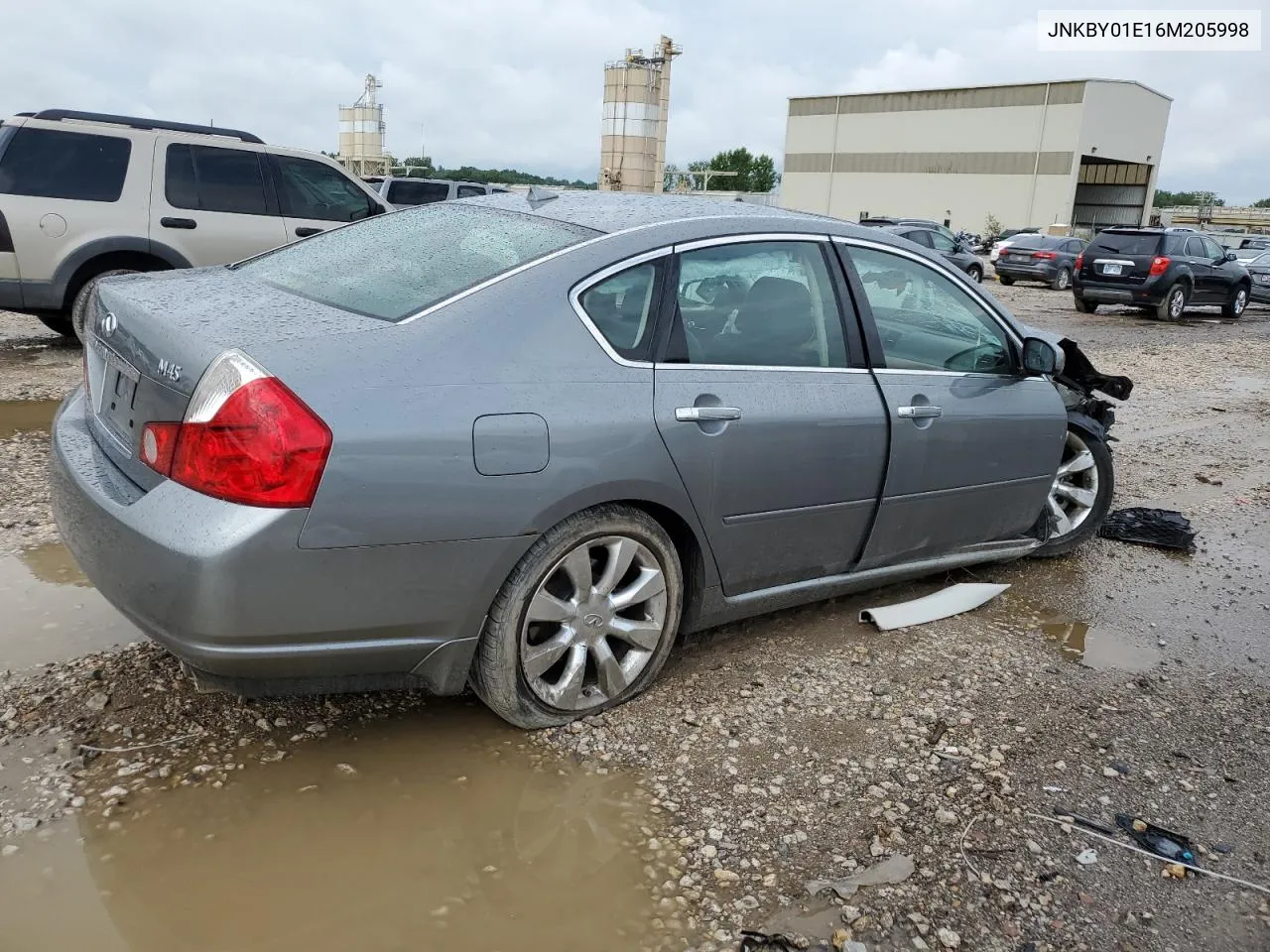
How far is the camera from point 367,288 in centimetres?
314

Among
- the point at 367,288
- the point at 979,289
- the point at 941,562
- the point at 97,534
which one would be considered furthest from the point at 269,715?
the point at 979,289

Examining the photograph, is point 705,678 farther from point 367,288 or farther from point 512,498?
point 367,288

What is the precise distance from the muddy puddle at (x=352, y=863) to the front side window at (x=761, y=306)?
1426mm

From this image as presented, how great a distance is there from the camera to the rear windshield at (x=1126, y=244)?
1856 cm

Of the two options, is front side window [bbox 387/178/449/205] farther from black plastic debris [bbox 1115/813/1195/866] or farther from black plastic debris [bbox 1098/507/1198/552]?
black plastic debris [bbox 1115/813/1195/866]

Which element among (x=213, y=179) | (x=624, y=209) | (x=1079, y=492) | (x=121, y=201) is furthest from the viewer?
(x=213, y=179)

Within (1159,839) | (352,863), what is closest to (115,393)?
(352,863)

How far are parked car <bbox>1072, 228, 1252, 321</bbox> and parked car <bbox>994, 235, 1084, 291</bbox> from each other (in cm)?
557

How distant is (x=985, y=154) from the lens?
215ft

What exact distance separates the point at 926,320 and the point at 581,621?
1985 millimetres

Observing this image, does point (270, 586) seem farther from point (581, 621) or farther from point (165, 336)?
point (581, 621)

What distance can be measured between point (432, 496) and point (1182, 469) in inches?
250

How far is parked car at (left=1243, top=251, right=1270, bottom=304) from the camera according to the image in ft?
74.5

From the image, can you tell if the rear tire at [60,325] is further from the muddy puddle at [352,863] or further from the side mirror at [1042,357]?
the side mirror at [1042,357]
